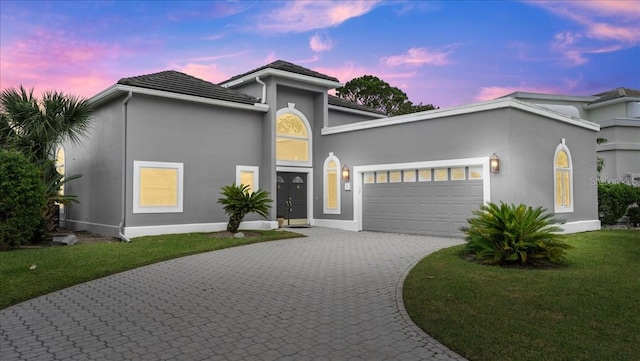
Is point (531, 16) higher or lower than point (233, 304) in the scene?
higher

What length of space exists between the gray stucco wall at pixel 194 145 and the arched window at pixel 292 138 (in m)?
1.05

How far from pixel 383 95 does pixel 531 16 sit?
2530 centimetres

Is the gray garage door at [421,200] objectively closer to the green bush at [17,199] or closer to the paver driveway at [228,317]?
the paver driveway at [228,317]

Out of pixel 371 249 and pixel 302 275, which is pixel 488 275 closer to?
pixel 302 275

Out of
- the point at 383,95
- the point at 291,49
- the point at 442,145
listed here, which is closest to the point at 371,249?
the point at 442,145

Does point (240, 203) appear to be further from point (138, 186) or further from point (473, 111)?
point (473, 111)

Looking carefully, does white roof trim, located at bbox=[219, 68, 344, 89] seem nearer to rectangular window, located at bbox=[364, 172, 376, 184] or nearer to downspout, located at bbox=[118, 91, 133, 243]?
rectangular window, located at bbox=[364, 172, 376, 184]

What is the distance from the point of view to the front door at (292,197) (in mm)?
17594

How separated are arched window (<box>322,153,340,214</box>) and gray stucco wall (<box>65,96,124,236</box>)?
25.0ft

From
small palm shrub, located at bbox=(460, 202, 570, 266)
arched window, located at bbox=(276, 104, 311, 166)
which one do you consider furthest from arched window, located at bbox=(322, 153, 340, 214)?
small palm shrub, located at bbox=(460, 202, 570, 266)

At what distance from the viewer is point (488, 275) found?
25.3 feet

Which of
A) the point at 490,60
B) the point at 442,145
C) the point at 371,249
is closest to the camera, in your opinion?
the point at 371,249

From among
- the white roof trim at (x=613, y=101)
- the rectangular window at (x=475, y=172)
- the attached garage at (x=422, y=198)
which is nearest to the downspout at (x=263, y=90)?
the attached garage at (x=422, y=198)

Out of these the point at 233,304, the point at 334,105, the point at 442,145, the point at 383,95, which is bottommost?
the point at 233,304
